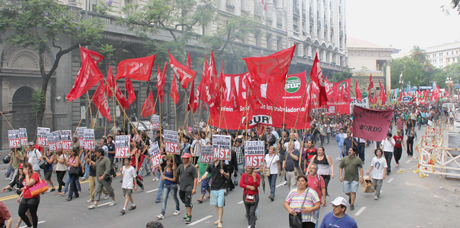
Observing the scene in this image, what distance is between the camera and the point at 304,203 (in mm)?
5551

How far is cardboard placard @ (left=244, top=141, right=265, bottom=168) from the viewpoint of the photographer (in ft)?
26.8

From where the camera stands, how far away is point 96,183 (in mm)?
9500

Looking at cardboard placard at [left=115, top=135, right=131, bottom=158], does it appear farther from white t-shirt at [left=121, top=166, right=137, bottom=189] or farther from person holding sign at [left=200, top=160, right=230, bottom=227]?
person holding sign at [left=200, top=160, right=230, bottom=227]

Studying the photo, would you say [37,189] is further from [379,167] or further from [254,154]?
[379,167]

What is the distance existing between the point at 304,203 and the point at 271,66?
4.66 metres

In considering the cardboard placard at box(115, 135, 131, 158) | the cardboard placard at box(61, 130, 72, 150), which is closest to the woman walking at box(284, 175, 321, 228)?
the cardboard placard at box(115, 135, 131, 158)

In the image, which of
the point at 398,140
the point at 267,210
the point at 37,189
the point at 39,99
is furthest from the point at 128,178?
the point at 39,99

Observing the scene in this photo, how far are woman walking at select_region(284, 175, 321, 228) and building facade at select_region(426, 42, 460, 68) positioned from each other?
171 metres

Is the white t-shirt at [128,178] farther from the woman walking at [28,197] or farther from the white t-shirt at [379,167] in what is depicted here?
the white t-shirt at [379,167]

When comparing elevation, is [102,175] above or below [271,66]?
below

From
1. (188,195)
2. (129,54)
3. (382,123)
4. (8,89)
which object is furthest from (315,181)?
(129,54)

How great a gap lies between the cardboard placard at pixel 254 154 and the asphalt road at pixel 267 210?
1186 mm

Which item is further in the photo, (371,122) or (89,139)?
(89,139)

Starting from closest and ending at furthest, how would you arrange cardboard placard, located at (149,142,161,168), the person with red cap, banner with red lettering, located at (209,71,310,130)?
the person with red cap, cardboard placard, located at (149,142,161,168), banner with red lettering, located at (209,71,310,130)
